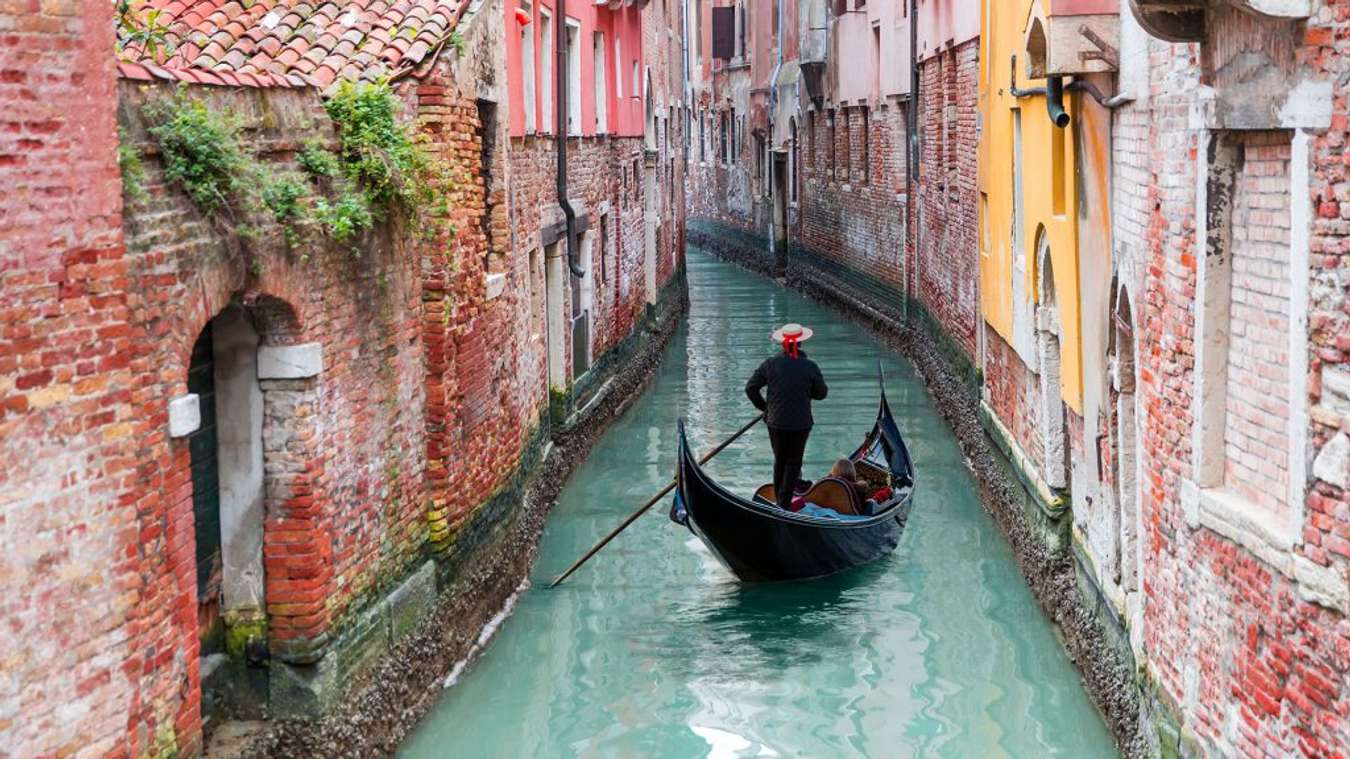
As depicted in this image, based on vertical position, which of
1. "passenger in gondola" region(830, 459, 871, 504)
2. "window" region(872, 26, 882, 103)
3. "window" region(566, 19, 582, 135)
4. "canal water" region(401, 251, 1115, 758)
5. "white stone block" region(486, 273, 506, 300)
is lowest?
"canal water" region(401, 251, 1115, 758)

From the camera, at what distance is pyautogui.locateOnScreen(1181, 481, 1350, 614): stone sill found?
4375 mm

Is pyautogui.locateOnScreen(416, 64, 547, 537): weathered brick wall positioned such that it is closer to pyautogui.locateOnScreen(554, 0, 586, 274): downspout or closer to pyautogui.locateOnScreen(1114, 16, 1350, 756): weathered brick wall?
pyautogui.locateOnScreen(554, 0, 586, 274): downspout

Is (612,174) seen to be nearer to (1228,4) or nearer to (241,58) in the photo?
(241,58)

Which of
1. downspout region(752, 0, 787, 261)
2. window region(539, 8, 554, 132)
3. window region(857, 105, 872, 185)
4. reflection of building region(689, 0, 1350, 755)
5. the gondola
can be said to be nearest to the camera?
reflection of building region(689, 0, 1350, 755)

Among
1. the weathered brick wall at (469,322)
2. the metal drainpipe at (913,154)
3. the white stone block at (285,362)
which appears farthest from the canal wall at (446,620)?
the metal drainpipe at (913,154)

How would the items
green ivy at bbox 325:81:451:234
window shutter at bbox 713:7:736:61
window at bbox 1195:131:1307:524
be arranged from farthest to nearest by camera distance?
window shutter at bbox 713:7:736:61 → green ivy at bbox 325:81:451:234 → window at bbox 1195:131:1307:524

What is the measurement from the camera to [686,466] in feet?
30.2

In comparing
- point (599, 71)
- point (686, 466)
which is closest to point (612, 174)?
point (599, 71)

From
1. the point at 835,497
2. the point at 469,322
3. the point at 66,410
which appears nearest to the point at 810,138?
the point at 835,497

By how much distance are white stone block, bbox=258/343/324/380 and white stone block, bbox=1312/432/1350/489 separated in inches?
134

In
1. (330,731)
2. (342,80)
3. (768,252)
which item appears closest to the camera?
(330,731)

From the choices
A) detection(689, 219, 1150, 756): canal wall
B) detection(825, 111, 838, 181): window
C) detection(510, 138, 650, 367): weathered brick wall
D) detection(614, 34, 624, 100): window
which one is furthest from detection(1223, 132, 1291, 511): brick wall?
detection(825, 111, 838, 181): window

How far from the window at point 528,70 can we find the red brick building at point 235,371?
2.17 feet

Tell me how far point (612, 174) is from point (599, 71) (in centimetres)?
101
